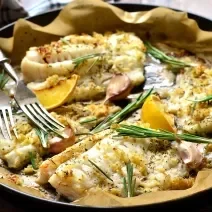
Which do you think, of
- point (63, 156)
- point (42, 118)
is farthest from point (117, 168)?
point (42, 118)

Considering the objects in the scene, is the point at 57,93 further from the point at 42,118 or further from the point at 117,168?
the point at 117,168

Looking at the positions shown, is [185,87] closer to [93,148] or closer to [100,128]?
[100,128]

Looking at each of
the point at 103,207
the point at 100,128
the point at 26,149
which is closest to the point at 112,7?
the point at 100,128

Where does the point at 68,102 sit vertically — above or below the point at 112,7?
below

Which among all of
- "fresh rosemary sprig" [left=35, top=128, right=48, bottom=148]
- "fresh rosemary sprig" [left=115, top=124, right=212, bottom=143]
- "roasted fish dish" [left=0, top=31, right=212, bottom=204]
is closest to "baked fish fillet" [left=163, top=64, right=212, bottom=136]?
"roasted fish dish" [left=0, top=31, right=212, bottom=204]

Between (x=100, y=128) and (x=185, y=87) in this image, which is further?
(x=185, y=87)

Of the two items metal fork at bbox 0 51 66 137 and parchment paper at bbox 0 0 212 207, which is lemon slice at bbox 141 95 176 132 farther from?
parchment paper at bbox 0 0 212 207

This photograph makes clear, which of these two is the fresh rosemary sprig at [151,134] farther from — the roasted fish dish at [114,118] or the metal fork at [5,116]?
the metal fork at [5,116]
